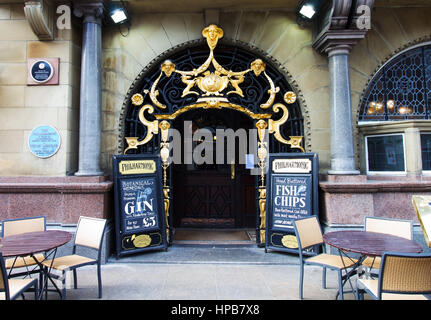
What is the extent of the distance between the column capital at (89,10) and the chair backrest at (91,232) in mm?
4095

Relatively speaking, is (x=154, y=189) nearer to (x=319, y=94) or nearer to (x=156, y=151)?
(x=156, y=151)

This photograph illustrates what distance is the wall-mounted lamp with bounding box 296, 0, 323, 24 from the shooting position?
231 inches

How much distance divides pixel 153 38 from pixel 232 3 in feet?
6.18

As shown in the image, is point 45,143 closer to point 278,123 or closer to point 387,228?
point 278,123

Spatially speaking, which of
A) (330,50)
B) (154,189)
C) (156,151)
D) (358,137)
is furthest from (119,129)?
(358,137)

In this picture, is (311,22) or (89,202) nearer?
(89,202)

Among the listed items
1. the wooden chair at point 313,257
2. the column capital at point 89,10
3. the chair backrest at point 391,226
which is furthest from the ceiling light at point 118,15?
the chair backrest at point 391,226

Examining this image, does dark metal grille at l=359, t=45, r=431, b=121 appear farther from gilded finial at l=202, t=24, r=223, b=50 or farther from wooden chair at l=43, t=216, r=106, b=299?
wooden chair at l=43, t=216, r=106, b=299

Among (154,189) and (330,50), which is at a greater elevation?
(330,50)

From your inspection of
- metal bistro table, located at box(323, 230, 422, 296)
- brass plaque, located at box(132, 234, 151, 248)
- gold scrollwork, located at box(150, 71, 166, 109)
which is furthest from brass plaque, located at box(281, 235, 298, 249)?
gold scrollwork, located at box(150, 71, 166, 109)

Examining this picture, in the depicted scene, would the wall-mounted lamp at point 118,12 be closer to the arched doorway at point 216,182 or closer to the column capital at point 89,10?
the column capital at point 89,10
